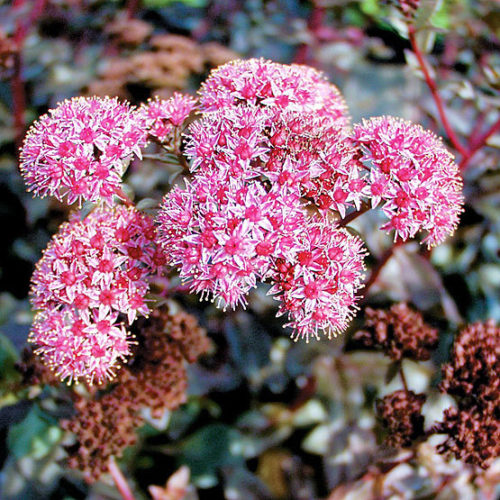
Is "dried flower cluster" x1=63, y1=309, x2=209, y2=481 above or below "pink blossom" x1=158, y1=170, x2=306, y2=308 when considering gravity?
below

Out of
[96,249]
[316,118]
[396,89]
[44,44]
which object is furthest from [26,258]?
[396,89]

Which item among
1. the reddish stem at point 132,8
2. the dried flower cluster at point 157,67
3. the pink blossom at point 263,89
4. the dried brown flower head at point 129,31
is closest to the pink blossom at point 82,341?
the pink blossom at point 263,89

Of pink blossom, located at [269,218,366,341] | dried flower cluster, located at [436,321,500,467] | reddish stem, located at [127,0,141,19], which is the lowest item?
dried flower cluster, located at [436,321,500,467]

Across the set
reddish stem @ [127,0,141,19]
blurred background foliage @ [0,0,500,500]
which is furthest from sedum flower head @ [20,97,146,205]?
reddish stem @ [127,0,141,19]

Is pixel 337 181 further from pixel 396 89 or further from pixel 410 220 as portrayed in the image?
pixel 396 89

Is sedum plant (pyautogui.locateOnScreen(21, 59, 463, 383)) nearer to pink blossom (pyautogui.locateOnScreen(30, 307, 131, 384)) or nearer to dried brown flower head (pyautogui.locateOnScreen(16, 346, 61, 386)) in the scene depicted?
pink blossom (pyautogui.locateOnScreen(30, 307, 131, 384))

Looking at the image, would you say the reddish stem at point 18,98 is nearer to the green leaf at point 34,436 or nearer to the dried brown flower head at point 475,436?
the green leaf at point 34,436

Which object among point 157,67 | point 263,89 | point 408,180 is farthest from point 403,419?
point 157,67
